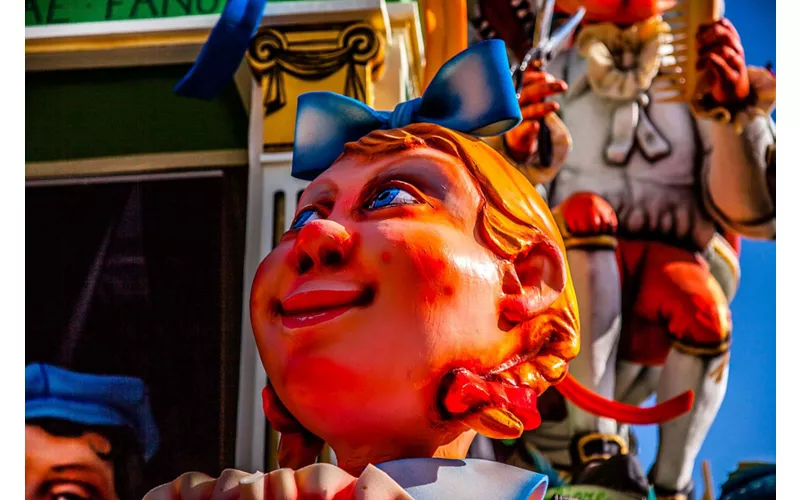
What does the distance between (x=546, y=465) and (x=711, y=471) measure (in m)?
0.52

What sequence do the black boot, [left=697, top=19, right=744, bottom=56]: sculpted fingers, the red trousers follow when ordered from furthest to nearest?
the red trousers, [left=697, top=19, right=744, bottom=56]: sculpted fingers, the black boot

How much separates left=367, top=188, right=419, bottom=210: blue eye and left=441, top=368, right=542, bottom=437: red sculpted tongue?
261 mm

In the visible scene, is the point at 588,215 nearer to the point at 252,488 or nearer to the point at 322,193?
the point at 322,193

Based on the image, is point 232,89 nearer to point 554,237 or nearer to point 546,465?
point 554,237

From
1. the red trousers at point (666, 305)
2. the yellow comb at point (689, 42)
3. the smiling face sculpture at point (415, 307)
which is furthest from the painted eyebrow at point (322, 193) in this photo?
the red trousers at point (666, 305)

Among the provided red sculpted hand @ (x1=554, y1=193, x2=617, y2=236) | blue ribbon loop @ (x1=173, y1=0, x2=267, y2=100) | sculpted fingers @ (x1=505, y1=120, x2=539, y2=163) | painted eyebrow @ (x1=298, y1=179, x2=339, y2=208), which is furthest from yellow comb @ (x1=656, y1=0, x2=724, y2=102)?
painted eyebrow @ (x1=298, y1=179, x2=339, y2=208)

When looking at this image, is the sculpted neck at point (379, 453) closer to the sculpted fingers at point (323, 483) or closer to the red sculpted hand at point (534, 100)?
the sculpted fingers at point (323, 483)

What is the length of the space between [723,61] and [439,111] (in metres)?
1.33

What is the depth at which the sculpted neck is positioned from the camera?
4.75 ft

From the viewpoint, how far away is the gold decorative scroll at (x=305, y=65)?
7.52 feet

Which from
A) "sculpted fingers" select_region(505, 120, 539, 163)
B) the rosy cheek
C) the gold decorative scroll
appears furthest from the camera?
the gold decorative scroll

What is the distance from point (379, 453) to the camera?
1.45 meters

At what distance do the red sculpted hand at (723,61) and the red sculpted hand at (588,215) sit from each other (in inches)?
21.3

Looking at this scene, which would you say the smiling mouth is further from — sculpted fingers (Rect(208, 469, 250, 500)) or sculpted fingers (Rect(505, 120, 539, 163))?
sculpted fingers (Rect(505, 120, 539, 163))
